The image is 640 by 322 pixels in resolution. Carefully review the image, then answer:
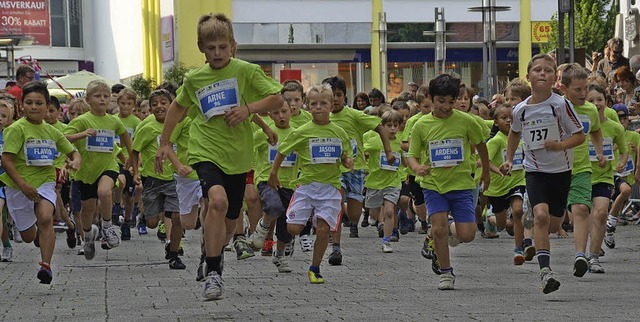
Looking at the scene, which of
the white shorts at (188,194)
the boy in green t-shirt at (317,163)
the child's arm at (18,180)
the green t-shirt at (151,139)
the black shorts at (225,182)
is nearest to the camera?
the black shorts at (225,182)

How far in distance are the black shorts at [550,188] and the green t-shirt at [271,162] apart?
4416mm

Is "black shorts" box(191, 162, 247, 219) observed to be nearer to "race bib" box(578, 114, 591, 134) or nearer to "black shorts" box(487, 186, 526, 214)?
"race bib" box(578, 114, 591, 134)

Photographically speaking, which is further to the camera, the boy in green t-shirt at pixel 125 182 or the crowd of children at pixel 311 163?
the boy in green t-shirt at pixel 125 182

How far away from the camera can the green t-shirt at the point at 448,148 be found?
11.7 meters

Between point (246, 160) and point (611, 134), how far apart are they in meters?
4.77

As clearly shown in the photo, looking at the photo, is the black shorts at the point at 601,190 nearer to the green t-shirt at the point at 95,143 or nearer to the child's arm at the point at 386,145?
the child's arm at the point at 386,145

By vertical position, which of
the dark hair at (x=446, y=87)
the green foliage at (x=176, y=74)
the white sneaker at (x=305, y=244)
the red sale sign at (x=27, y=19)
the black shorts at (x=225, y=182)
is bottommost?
the white sneaker at (x=305, y=244)

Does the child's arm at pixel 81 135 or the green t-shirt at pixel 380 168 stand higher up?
the child's arm at pixel 81 135

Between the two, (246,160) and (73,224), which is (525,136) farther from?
(73,224)

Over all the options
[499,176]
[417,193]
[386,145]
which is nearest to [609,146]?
[499,176]

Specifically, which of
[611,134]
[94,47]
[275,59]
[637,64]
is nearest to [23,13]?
[94,47]

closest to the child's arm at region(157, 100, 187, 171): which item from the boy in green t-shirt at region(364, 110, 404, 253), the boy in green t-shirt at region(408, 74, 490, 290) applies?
the boy in green t-shirt at region(408, 74, 490, 290)

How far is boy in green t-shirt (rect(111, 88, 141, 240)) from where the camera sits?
19.0m

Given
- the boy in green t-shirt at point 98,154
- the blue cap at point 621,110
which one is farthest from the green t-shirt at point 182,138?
the blue cap at point 621,110
